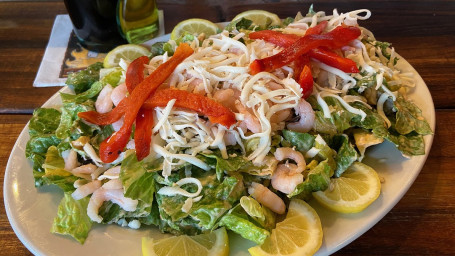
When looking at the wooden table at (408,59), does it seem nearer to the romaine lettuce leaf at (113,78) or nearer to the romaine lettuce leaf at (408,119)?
the romaine lettuce leaf at (408,119)

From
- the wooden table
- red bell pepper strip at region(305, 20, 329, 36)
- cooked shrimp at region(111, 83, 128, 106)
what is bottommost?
the wooden table

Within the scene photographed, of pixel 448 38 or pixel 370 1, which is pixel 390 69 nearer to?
pixel 448 38

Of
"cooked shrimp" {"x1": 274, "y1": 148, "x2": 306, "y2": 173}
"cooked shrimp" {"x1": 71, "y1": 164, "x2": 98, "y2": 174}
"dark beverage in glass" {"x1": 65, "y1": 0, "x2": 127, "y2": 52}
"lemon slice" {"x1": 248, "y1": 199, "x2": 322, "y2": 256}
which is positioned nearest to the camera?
A: "lemon slice" {"x1": 248, "y1": 199, "x2": 322, "y2": 256}

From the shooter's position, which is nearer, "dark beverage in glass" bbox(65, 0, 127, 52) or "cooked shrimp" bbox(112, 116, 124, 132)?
"cooked shrimp" bbox(112, 116, 124, 132)

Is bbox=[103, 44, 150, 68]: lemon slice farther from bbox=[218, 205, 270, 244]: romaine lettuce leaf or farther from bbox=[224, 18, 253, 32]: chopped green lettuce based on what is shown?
bbox=[218, 205, 270, 244]: romaine lettuce leaf

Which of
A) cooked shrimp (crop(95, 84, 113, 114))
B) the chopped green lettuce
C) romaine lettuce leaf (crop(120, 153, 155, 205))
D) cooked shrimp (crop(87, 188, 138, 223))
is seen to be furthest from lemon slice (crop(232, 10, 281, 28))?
cooked shrimp (crop(87, 188, 138, 223))
